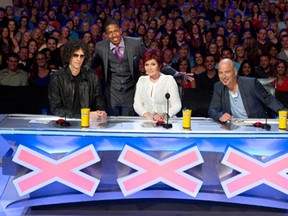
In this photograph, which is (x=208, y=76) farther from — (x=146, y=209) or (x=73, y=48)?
(x=146, y=209)

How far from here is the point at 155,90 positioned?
4.30m

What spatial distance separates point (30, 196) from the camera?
3592 mm

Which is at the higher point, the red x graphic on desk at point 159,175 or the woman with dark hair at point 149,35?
the woman with dark hair at point 149,35

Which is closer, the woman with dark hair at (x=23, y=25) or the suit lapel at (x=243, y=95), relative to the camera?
the suit lapel at (x=243, y=95)

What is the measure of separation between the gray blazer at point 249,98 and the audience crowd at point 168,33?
1.92 metres

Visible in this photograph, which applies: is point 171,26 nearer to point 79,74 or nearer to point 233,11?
point 233,11

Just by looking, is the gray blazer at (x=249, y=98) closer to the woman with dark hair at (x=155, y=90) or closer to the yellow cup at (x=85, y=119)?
the woman with dark hair at (x=155, y=90)

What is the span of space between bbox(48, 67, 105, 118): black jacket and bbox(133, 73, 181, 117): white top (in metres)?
0.35

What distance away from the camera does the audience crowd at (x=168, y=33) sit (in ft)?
21.8

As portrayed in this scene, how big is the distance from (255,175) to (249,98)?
989 millimetres

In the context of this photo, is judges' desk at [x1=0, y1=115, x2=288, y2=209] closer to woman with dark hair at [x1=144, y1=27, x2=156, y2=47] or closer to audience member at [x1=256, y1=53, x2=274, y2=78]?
audience member at [x1=256, y1=53, x2=274, y2=78]

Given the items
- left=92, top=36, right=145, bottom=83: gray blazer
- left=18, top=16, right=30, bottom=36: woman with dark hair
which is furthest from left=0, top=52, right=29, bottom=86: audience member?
left=92, top=36, right=145, bottom=83: gray blazer

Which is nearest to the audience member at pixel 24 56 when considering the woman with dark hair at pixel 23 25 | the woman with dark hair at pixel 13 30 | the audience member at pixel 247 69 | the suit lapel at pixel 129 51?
the woman with dark hair at pixel 13 30

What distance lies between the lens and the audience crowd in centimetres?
665
